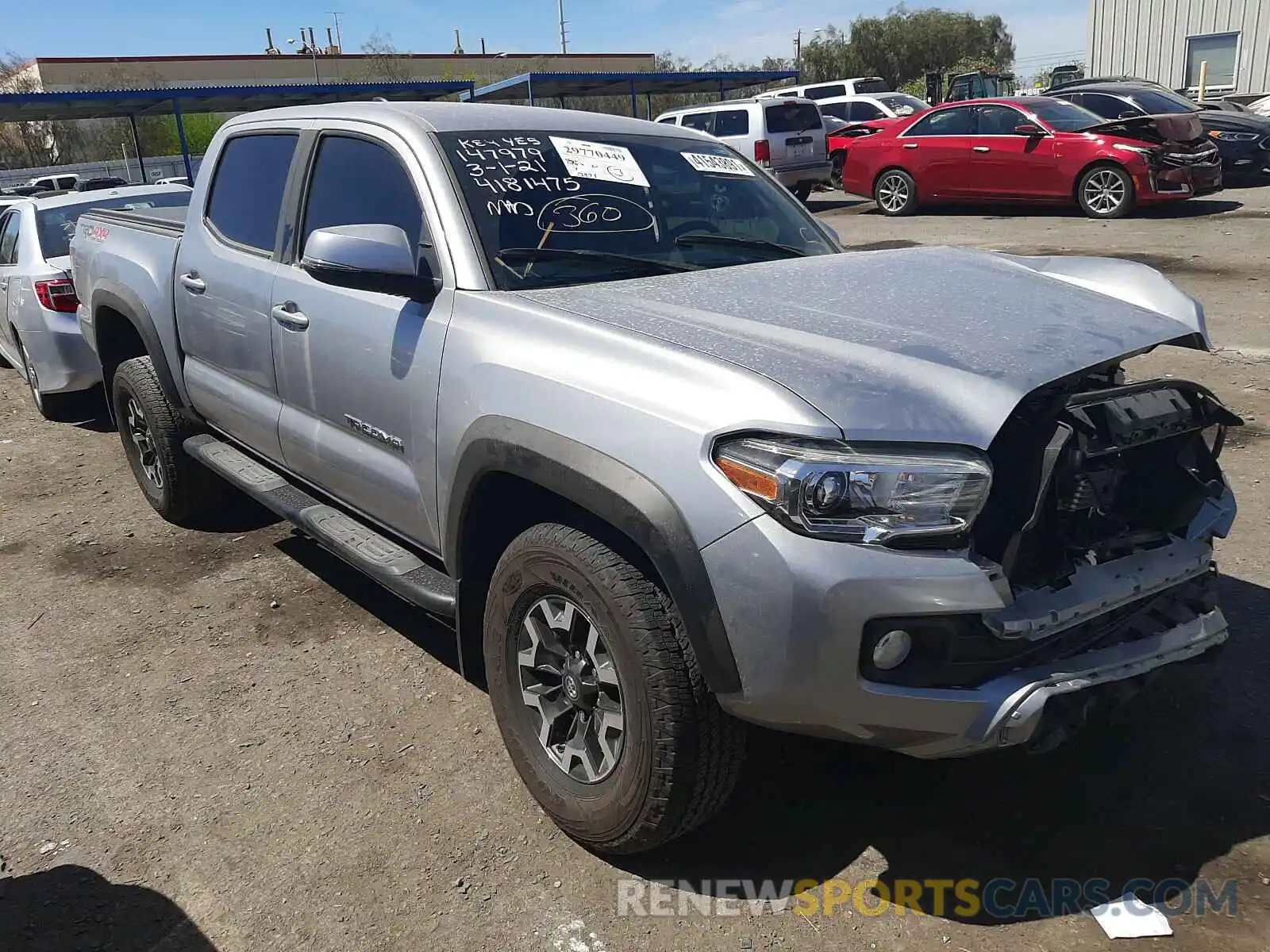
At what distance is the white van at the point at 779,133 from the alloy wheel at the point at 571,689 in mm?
15514

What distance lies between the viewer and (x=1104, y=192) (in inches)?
532

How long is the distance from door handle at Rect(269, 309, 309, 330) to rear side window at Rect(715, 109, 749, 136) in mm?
15162

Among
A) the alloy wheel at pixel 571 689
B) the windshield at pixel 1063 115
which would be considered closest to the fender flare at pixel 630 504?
the alloy wheel at pixel 571 689

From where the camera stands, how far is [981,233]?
13.5 m

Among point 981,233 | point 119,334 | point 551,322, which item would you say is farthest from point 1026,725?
point 981,233

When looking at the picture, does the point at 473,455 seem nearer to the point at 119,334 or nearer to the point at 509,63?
the point at 119,334

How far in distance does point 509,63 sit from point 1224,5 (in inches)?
1481

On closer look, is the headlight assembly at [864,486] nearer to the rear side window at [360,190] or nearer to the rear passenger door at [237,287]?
the rear side window at [360,190]

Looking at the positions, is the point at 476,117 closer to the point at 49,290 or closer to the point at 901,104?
the point at 49,290

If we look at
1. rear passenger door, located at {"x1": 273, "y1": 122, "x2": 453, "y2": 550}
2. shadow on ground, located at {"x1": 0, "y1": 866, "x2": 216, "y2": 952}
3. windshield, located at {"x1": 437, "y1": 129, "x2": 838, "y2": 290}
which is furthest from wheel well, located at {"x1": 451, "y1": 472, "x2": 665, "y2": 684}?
shadow on ground, located at {"x1": 0, "y1": 866, "x2": 216, "y2": 952}

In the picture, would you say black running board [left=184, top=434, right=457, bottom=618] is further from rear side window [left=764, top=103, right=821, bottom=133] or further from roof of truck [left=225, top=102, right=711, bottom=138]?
rear side window [left=764, top=103, right=821, bottom=133]

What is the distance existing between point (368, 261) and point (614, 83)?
28753mm

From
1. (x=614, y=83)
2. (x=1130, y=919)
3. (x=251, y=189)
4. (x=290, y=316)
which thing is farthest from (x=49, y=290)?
(x=614, y=83)

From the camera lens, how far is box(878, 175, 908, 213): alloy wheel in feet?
52.3
